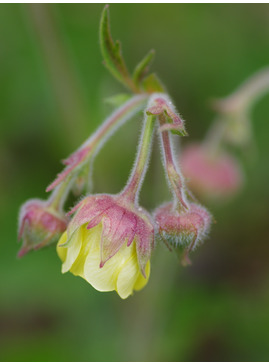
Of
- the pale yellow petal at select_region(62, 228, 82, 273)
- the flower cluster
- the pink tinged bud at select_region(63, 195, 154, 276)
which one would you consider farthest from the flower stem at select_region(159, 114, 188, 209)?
the pale yellow petal at select_region(62, 228, 82, 273)

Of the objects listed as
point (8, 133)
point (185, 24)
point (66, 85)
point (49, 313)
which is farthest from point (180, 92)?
point (49, 313)

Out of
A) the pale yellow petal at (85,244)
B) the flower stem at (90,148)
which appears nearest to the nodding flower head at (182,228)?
the pale yellow petal at (85,244)

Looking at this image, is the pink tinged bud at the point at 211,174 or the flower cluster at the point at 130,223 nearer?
the flower cluster at the point at 130,223

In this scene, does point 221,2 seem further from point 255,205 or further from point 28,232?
point 28,232

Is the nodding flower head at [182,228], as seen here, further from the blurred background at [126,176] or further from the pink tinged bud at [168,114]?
the blurred background at [126,176]

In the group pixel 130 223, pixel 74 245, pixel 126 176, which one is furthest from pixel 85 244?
pixel 126 176
